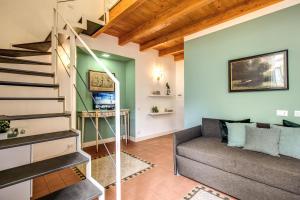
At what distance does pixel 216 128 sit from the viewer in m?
2.78

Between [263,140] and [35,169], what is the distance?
252cm

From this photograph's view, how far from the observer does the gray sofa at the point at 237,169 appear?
157 centimetres

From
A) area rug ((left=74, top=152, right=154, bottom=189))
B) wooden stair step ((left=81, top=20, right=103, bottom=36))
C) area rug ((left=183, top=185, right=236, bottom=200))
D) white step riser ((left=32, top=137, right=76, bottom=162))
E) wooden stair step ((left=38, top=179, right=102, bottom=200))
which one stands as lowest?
area rug ((left=183, top=185, right=236, bottom=200))

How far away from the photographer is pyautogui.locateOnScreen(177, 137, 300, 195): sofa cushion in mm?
1556

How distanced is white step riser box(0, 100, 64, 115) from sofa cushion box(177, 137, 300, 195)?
99.1 inches

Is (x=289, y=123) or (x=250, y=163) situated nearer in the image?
(x=250, y=163)

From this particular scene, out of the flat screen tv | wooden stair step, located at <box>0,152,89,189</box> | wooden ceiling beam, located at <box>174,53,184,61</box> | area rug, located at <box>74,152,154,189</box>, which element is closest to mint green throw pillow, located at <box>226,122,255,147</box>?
area rug, located at <box>74,152,154,189</box>

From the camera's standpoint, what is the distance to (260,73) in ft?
8.33

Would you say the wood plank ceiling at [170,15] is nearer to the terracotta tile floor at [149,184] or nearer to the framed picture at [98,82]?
the framed picture at [98,82]

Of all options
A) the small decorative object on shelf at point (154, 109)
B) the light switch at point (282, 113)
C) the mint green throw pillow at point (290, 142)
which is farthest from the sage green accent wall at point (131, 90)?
A: the mint green throw pillow at point (290, 142)

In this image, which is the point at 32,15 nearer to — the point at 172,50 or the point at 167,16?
the point at 167,16

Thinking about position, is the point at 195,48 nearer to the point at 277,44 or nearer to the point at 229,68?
the point at 229,68

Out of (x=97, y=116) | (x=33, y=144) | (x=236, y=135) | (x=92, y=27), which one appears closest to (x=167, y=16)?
(x=92, y=27)

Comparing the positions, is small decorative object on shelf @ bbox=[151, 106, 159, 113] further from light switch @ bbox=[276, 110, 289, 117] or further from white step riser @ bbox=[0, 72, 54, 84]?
light switch @ bbox=[276, 110, 289, 117]
